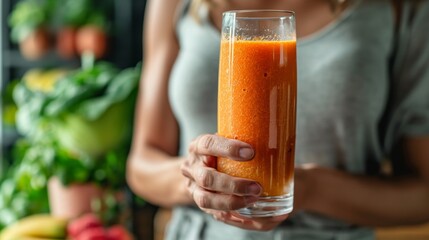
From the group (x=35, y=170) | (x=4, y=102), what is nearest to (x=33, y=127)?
(x=35, y=170)

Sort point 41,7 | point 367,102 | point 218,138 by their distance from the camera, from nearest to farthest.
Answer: point 218,138
point 367,102
point 41,7

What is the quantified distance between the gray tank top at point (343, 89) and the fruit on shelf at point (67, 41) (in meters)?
2.62

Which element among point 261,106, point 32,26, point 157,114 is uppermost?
point 261,106

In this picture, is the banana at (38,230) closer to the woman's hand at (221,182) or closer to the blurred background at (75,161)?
the blurred background at (75,161)

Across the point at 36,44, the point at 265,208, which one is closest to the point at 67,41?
the point at 36,44

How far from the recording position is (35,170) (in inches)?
80.2

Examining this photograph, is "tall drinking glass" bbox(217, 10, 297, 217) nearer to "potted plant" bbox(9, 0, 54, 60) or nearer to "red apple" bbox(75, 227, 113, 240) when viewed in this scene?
"red apple" bbox(75, 227, 113, 240)

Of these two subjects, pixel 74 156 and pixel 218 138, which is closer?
pixel 218 138

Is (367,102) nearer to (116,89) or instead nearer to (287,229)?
(287,229)

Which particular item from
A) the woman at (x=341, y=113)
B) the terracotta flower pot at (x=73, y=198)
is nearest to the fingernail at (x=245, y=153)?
the woman at (x=341, y=113)

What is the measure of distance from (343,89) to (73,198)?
902 millimetres

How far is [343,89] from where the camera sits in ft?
4.32

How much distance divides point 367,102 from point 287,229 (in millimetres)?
261

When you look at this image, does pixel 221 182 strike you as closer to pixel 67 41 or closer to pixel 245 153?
pixel 245 153
